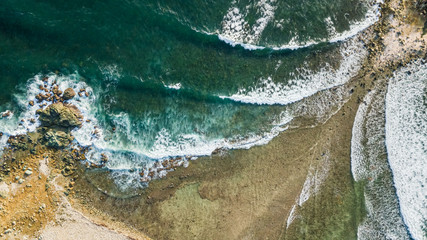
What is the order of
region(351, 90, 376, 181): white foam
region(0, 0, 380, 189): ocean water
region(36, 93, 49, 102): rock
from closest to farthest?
region(0, 0, 380, 189): ocean water
region(36, 93, 49, 102): rock
region(351, 90, 376, 181): white foam

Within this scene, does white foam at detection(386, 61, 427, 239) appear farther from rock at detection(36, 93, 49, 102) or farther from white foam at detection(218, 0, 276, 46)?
rock at detection(36, 93, 49, 102)

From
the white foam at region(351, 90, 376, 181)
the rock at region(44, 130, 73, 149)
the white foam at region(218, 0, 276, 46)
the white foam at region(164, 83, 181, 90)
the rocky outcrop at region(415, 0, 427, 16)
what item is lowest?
the rock at region(44, 130, 73, 149)

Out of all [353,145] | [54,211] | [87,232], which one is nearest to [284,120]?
[353,145]

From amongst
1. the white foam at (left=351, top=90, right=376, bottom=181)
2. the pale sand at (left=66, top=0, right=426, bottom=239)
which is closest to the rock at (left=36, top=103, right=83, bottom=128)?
the pale sand at (left=66, top=0, right=426, bottom=239)

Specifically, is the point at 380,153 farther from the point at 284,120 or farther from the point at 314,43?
the point at 314,43

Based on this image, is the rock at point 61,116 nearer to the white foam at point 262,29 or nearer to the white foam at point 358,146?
the white foam at point 262,29

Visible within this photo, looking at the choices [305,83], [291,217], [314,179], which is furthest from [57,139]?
[314,179]

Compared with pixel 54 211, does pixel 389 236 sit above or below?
above
